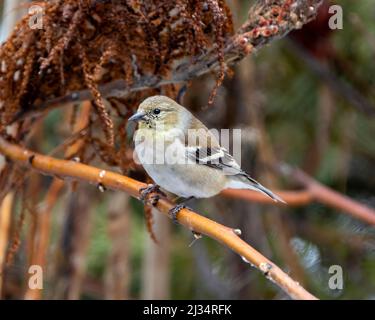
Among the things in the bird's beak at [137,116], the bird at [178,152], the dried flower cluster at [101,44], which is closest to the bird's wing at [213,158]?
the bird at [178,152]

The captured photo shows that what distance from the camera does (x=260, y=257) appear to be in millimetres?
1090

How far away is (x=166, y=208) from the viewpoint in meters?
1.46

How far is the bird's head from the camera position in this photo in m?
1.61

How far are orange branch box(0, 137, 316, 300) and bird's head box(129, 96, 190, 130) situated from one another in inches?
8.8

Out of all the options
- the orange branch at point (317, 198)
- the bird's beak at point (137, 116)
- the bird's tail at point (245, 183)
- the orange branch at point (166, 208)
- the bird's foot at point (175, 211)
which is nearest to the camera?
the orange branch at point (166, 208)

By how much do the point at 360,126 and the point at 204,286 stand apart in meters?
0.99

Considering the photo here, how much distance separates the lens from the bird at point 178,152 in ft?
5.42

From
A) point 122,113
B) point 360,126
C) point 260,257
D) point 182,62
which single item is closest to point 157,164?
point 122,113

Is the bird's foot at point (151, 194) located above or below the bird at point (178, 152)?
below

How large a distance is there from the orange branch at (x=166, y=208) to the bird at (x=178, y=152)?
0.58 ft

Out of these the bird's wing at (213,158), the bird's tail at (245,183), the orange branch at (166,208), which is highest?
the bird's wing at (213,158)

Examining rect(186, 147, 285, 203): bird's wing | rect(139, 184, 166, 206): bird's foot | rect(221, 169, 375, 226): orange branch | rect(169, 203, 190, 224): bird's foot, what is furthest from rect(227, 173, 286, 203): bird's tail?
rect(169, 203, 190, 224): bird's foot

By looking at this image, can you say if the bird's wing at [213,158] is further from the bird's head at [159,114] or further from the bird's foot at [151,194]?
the bird's foot at [151,194]

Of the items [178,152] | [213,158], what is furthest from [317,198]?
[178,152]
